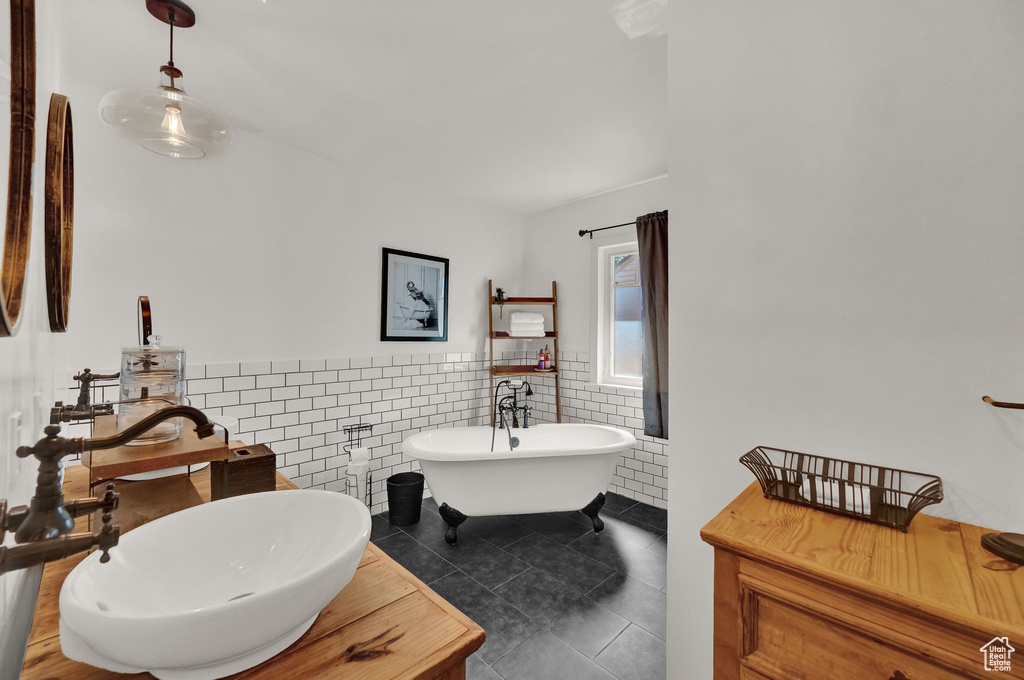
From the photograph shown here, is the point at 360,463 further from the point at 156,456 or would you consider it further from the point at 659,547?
the point at 659,547

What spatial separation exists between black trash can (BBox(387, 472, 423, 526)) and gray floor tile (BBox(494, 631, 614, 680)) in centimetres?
141

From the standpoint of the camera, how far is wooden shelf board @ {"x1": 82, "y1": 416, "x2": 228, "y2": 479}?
3.33 ft

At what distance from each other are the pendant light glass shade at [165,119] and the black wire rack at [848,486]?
1.99m

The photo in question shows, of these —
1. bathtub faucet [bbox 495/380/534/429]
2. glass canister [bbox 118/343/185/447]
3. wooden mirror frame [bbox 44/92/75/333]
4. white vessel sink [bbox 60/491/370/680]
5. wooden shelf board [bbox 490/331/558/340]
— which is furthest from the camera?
wooden shelf board [bbox 490/331/558/340]

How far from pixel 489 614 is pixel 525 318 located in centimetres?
241

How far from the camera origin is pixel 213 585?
0.87m

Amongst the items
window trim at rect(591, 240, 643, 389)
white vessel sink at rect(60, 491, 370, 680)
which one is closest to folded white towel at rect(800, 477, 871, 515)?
white vessel sink at rect(60, 491, 370, 680)

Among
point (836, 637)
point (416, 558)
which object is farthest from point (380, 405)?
point (836, 637)

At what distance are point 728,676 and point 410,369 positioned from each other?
290 centimetres

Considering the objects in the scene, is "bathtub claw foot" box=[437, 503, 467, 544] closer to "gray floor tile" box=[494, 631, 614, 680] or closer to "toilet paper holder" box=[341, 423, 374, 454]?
"toilet paper holder" box=[341, 423, 374, 454]

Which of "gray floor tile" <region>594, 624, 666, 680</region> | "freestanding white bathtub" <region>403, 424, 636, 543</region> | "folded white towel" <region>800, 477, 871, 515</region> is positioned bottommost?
"gray floor tile" <region>594, 624, 666, 680</region>

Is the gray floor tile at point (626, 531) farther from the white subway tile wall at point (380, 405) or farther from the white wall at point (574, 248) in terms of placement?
the white wall at point (574, 248)

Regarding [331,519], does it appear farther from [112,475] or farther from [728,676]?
[728,676]

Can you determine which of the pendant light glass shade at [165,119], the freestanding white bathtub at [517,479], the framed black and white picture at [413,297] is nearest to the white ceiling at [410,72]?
the pendant light glass shade at [165,119]
